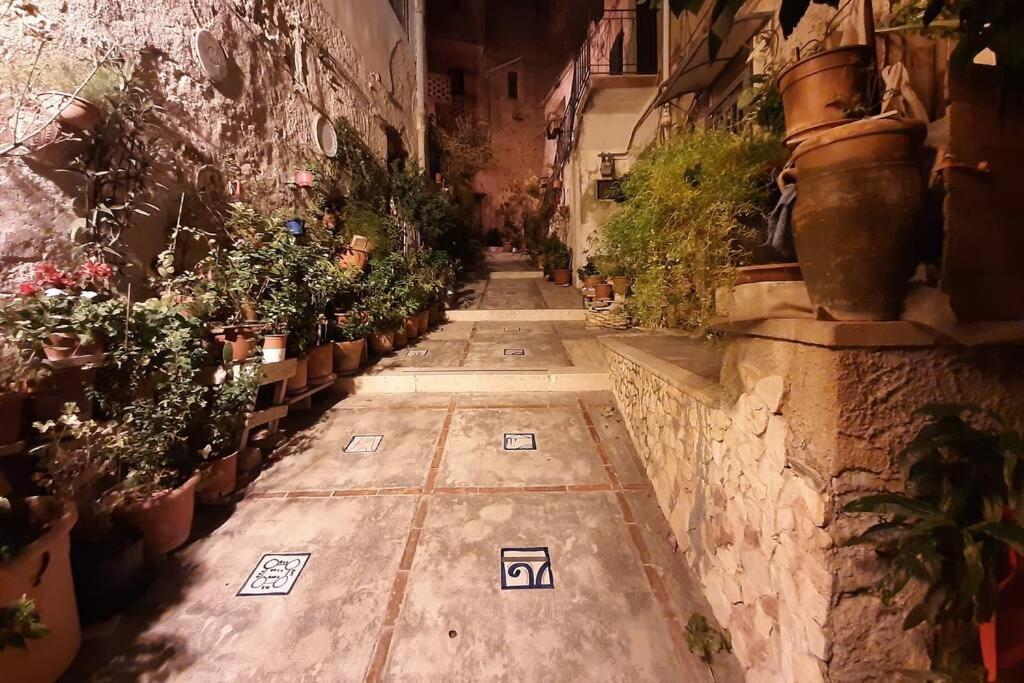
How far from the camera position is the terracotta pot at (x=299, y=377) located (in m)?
2.83

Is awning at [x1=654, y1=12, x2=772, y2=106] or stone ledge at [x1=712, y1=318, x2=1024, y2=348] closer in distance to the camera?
stone ledge at [x1=712, y1=318, x2=1024, y2=348]

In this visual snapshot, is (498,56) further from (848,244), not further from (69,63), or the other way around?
(848,244)

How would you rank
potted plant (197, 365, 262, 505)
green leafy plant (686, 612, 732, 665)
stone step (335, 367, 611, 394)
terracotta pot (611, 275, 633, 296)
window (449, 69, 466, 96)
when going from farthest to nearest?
window (449, 69, 466, 96) → terracotta pot (611, 275, 633, 296) → stone step (335, 367, 611, 394) → potted plant (197, 365, 262, 505) → green leafy plant (686, 612, 732, 665)

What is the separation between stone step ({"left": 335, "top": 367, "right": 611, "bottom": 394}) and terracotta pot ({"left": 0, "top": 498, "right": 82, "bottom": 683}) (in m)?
2.13

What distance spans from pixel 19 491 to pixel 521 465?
2.21 m

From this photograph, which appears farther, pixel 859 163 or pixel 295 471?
pixel 295 471

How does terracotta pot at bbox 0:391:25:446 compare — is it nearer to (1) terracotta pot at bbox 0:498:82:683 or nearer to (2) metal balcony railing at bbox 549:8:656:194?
(1) terracotta pot at bbox 0:498:82:683

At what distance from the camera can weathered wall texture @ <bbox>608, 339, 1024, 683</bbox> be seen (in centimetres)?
92

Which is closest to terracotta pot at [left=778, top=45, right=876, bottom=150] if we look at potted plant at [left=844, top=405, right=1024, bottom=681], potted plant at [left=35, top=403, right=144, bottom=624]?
potted plant at [left=844, top=405, right=1024, bottom=681]

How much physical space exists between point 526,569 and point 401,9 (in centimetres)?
918

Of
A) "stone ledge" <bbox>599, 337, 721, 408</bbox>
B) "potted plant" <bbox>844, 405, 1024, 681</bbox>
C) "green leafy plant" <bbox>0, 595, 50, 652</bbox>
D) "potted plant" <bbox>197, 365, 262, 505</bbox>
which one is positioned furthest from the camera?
"potted plant" <bbox>197, 365, 262, 505</bbox>

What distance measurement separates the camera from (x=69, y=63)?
83.4 inches

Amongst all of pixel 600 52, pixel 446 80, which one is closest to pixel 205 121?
pixel 600 52

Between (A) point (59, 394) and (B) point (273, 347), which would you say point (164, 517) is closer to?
(A) point (59, 394)
